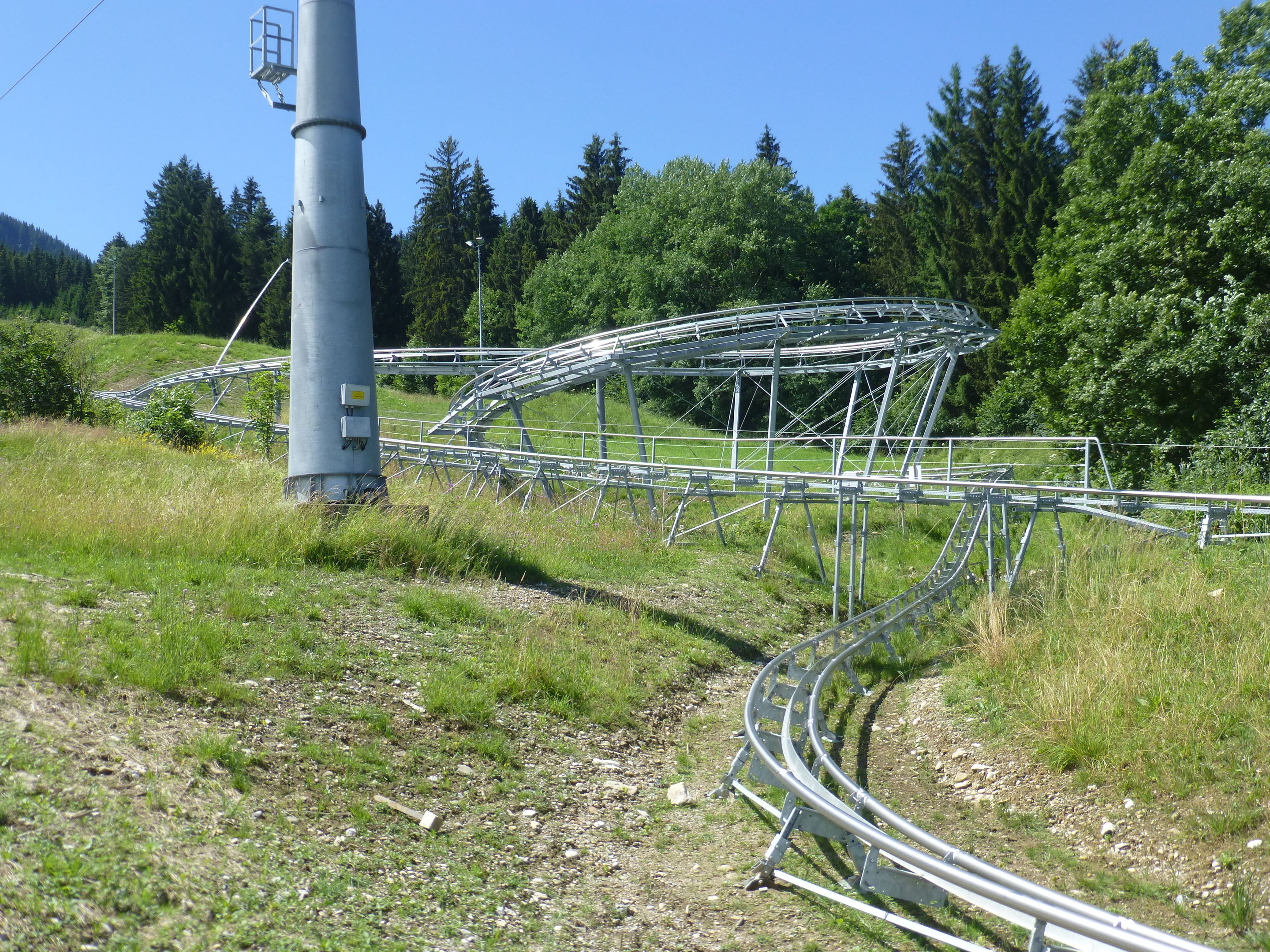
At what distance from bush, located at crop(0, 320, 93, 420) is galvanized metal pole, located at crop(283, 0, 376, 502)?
14929 mm

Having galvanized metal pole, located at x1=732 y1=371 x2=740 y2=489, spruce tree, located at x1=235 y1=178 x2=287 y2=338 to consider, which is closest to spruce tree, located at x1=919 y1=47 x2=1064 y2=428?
galvanized metal pole, located at x1=732 y1=371 x2=740 y2=489

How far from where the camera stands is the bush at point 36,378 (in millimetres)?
21297

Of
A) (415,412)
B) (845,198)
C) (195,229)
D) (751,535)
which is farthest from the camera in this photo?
(195,229)

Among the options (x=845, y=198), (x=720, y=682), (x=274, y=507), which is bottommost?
(x=720, y=682)

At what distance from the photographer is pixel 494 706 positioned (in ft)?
21.8

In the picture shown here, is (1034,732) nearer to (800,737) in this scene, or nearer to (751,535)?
(800,737)

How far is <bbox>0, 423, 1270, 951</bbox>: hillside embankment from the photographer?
13.1 ft

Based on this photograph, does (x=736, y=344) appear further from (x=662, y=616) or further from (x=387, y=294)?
(x=387, y=294)

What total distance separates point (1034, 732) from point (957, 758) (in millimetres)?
635

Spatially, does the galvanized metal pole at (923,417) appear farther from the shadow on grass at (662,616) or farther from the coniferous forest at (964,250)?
the shadow on grass at (662,616)

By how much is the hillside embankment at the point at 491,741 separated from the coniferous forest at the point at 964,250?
14924 millimetres

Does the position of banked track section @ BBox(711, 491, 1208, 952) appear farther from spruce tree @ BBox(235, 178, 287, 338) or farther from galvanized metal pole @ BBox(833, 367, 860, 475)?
spruce tree @ BBox(235, 178, 287, 338)

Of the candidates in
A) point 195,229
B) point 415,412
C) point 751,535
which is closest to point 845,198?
point 415,412

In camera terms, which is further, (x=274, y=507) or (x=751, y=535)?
(x=751, y=535)
